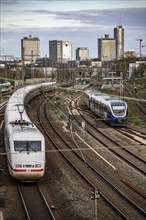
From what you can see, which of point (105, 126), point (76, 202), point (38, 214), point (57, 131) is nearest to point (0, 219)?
point (38, 214)

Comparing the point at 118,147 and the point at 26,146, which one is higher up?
the point at 26,146

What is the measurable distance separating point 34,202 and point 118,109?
69.7ft

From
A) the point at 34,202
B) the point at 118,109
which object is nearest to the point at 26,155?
the point at 34,202

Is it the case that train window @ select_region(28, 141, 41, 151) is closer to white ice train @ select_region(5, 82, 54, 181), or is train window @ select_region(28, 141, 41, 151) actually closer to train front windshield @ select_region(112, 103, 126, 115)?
white ice train @ select_region(5, 82, 54, 181)

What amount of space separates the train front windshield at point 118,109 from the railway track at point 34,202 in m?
18.5

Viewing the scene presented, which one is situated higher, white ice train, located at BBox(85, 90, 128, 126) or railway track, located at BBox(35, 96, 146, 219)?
white ice train, located at BBox(85, 90, 128, 126)

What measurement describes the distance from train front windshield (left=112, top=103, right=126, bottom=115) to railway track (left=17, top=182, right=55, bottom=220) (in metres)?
18.5

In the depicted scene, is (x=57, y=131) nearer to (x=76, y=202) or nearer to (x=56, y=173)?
(x=56, y=173)

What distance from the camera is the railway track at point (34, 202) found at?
16650 millimetres

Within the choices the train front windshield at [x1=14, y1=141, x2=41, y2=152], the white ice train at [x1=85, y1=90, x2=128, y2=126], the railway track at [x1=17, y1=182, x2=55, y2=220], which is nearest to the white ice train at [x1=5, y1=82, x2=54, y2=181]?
the train front windshield at [x1=14, y1=141, x2=41, y2=152]

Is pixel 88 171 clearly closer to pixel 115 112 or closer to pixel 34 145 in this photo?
pixel 34 145


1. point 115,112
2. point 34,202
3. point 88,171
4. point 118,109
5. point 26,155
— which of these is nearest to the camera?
point 34,202

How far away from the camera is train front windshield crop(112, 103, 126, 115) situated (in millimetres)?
38438

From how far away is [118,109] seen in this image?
38.7 m
